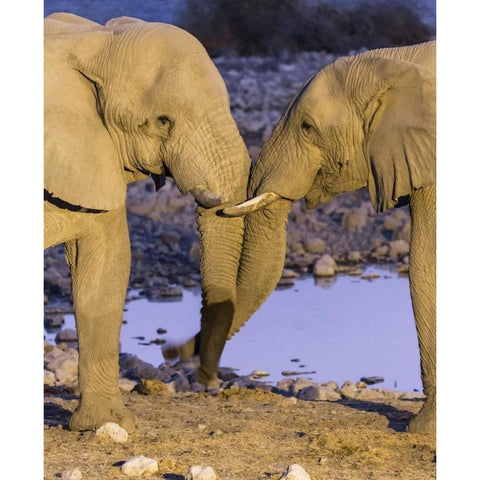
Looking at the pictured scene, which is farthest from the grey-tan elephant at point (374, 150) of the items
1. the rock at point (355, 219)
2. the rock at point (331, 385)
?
the rock at point (355, 219)

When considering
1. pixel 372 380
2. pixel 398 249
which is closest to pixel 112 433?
pixel 372 380

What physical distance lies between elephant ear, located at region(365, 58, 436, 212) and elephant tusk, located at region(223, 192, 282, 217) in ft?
1.16

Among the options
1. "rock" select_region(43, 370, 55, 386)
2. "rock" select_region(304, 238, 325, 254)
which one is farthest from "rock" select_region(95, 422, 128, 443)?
"rock" select_region(304, 238, 325, 254)

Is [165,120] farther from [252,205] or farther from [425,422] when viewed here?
[425,422]

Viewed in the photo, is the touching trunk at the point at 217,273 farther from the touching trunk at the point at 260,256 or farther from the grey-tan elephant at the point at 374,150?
the grey-tan elephant at the point at 374,150

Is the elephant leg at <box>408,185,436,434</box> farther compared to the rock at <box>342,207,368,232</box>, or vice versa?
the rock at <box>342,207,368,232</box>

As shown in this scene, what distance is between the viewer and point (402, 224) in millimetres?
10242

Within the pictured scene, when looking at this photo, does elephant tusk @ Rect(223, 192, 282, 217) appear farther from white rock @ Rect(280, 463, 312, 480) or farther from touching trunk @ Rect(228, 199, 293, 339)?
white rock @ Rect(280, 463, 312, 480)

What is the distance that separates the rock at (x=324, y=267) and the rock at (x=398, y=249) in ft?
2.01

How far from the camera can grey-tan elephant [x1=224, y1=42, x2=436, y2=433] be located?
446 centimetres

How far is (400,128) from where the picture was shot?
4527 mm

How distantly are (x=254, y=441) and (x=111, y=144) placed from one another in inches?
34.6

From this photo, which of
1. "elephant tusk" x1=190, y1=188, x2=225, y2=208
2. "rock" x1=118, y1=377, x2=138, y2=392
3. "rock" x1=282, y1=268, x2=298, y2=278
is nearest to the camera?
"elephant tusk" x1=190, y1=188, x2=225, y2=208

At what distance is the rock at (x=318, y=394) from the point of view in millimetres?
5360
